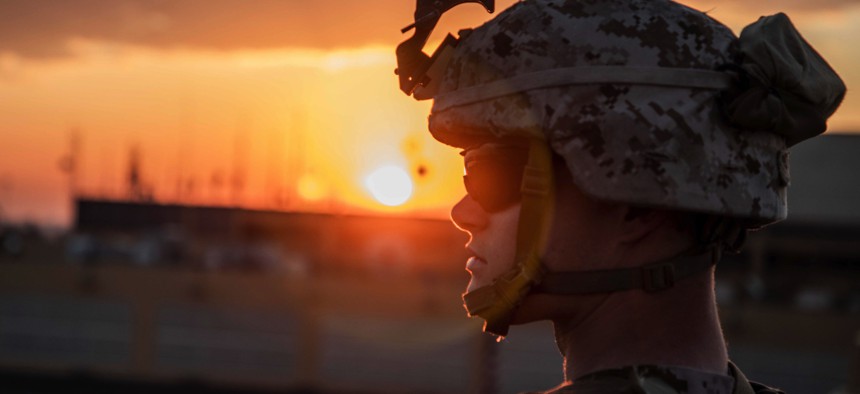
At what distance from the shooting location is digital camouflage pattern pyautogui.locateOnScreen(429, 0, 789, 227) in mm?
2742

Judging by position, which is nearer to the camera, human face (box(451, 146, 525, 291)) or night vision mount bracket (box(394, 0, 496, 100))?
human face (box(451, 146, 525, 291))

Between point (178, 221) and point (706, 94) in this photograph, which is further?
point (178, 221)

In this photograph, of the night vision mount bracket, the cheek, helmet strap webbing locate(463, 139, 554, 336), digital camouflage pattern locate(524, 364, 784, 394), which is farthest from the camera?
the night vision mount bracket

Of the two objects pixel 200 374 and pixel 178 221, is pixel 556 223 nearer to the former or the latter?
pixel 200 374

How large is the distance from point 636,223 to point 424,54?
2.38ft

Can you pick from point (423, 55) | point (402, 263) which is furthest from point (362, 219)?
point (423, 55)

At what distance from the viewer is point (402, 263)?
2847 inches

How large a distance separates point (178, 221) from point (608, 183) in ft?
322

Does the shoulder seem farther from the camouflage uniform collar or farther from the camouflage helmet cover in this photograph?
the camouflage helmet cover

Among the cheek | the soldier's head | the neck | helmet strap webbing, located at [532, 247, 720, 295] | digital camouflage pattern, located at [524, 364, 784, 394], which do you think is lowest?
digital camouflage pattern, located at [524, 364, 784, 394]

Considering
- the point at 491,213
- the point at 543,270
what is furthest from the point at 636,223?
the point at 491,213

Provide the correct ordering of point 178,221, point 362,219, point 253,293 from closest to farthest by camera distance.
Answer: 1. point 253,293
2. point 362,219
3. point 178,221

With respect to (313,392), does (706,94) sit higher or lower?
higher

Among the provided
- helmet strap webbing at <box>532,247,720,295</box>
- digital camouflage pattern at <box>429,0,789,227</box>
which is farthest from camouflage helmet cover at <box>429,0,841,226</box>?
helmet strap webbing at <box>532,247,720,295</box>
